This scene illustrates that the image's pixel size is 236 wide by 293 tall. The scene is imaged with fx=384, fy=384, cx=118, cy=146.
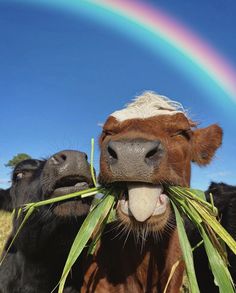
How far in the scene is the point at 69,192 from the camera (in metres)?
4.21

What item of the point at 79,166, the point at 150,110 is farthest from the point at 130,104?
the point at 79,166

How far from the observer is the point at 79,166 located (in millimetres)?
4223

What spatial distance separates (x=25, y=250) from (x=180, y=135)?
2.70 m

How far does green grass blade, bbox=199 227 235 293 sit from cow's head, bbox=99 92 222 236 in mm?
493

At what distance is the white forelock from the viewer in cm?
459

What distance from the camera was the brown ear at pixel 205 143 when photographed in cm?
543

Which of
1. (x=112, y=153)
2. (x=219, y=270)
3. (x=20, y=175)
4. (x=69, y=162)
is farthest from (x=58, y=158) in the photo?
(x=219, y=270)

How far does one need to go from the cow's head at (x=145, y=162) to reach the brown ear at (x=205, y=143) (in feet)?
2.60

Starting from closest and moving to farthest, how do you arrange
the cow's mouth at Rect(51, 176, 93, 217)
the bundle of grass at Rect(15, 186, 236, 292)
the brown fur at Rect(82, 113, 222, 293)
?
1. the bundle of grass at Rect(15, 186, 236, 292)
2. the brown fur at Rect(82, 113, 222, 293)
3. the cow's mouth at Rect(51, 176, 93, 217)

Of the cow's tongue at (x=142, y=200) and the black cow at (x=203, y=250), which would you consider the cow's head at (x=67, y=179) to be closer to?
the cow's tongue at (x=142, y=200)

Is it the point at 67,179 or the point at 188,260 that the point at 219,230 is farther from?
the point at 67,179

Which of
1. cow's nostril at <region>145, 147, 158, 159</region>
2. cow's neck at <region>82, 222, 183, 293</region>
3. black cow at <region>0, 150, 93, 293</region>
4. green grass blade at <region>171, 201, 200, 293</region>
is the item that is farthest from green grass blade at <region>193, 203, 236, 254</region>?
black cow at <region>0, 150, 93, 293</region>

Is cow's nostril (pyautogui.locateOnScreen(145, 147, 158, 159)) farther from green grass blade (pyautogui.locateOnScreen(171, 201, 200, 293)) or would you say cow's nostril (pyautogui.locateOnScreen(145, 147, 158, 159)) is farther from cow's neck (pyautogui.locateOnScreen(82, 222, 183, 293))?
cow's neck (pyautogui.locateOnScreen(82, 222, 183, 293))

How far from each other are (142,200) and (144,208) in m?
0.08
